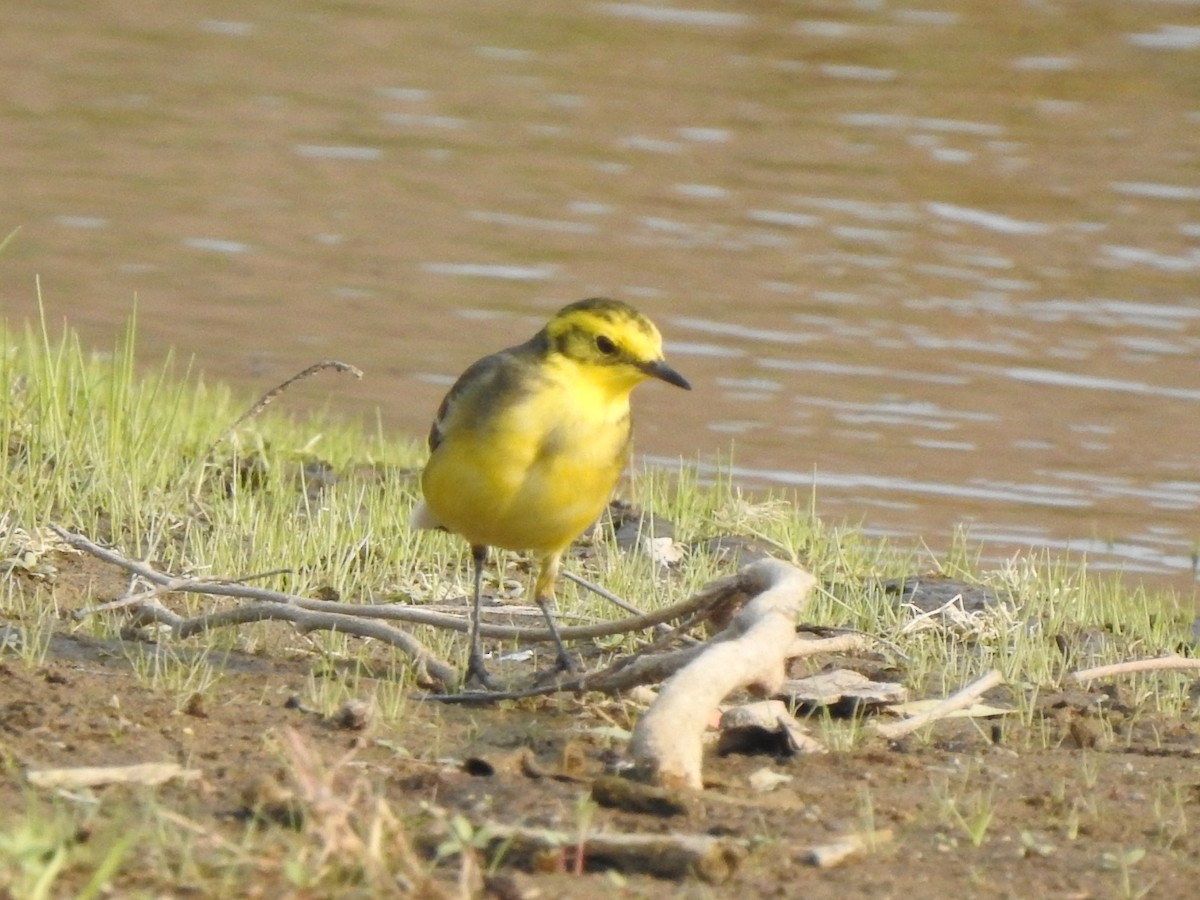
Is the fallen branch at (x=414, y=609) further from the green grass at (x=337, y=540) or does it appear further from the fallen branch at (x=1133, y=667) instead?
the fallen branch at (x=1133, y=667)

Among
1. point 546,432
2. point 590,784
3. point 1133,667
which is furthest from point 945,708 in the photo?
point 546,432

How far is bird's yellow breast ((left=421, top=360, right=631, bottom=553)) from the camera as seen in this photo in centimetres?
647

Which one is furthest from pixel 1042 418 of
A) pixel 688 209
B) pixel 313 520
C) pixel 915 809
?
pixel 915 809

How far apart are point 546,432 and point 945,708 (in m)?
1.36

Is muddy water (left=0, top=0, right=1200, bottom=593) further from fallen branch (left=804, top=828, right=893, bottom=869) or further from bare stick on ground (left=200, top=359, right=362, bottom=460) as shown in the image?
fallen branch (left=804, top=828, right=893, bottom=869)

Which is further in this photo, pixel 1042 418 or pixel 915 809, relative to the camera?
pixel 1042 418

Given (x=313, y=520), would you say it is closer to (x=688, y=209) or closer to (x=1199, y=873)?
(x=1199, y=873)

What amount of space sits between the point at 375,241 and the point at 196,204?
1.55m

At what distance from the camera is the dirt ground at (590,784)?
4652 millimetres

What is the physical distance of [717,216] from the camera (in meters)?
17.1

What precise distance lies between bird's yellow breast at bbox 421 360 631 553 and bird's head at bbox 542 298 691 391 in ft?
0.12

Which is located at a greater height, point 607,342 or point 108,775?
point 607,342

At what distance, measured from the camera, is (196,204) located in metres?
17.0

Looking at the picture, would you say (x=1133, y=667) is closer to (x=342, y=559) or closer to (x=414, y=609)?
(x=414, y=609)
